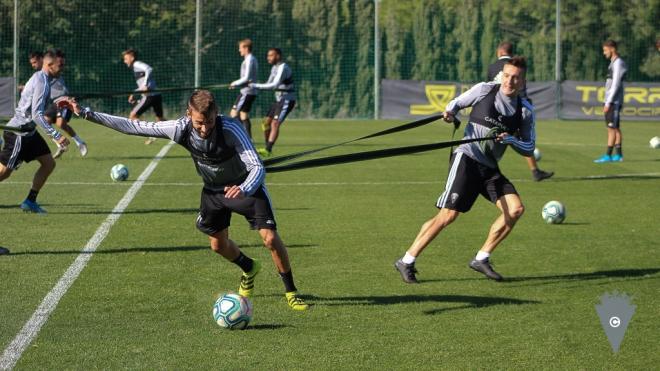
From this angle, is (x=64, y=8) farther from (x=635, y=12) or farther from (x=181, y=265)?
(x=181, y=265)

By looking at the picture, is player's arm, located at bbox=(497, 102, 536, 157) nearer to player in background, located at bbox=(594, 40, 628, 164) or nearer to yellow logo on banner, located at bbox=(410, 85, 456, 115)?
player in background, located at bbox=(594, 40, 628, 164)

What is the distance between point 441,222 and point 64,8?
31204mm

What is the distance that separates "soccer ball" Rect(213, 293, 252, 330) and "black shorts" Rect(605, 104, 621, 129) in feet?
48.6

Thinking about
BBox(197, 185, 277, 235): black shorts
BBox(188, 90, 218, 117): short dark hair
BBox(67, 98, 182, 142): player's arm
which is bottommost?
BBox(197, 185, 277, 235): black shorts

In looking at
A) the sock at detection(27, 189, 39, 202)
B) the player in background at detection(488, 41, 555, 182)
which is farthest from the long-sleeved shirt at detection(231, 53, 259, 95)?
the sock at detection(27, 189, 39, 202)

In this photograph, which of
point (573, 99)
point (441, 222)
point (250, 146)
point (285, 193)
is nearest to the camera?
point (250, 146)

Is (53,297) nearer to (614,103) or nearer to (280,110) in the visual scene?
(280,110)

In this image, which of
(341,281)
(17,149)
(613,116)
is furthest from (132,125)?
(613,116)

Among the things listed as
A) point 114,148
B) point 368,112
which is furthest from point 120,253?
point 368,112

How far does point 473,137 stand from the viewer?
10.2 meters

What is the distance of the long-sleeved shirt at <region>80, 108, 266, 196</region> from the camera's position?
8273 millimetres

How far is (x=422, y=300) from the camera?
9211 mm

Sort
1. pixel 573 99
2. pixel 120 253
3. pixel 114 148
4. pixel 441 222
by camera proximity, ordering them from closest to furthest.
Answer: pixel 441 222 → pixel 120 253 → pixel 114 148 → pixel 573 99

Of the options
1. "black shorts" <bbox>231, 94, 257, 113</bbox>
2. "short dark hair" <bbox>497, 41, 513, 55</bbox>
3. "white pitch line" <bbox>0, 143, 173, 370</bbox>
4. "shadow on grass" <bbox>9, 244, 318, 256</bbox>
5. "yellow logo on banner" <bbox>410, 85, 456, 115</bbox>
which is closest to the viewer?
"white pitch line" <bbox>0, 143, 173, 370</bbox>
